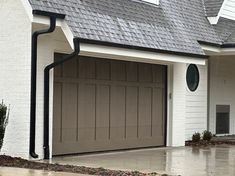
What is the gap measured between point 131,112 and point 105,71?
1699 millimetres

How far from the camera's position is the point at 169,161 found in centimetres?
1412

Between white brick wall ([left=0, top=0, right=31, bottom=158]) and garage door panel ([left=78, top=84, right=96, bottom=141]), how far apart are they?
2.15 m

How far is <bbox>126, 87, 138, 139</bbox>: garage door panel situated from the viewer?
1684 cm

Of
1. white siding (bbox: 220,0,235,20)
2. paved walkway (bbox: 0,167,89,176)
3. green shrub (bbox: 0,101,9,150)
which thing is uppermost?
white siding (bbox: 220,0,235,20)

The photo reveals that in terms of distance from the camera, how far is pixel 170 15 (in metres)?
18.2

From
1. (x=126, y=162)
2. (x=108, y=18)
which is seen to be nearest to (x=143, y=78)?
(x=108, y=18)

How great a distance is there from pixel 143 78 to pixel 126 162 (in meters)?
4.28

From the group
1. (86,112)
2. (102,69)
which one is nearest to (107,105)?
(86,112)

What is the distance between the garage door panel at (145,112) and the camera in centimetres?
1734

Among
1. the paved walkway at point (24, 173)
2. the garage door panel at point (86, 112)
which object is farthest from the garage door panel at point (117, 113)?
the paved walkway at point (24, 173)

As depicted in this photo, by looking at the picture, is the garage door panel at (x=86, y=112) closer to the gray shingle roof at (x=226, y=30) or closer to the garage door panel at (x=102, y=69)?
the garage door panel at (x=102, y=69)

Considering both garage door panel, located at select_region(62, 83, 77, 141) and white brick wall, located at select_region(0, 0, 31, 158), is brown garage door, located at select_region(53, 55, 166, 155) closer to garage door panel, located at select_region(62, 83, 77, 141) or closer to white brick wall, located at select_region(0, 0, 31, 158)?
garage door panel, located at select_region(62, 83, 77, 141)

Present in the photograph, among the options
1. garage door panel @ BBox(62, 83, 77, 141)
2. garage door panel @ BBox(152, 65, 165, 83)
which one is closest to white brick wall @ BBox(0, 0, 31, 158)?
garage door panel @ BBox(62, 83, 77, 141)

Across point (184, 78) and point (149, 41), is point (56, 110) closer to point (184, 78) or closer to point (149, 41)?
point (149, 41)
